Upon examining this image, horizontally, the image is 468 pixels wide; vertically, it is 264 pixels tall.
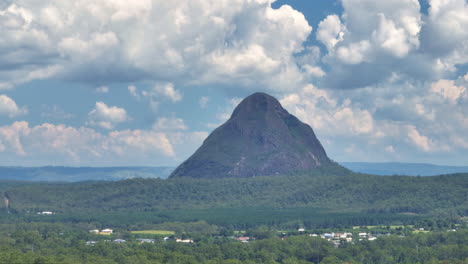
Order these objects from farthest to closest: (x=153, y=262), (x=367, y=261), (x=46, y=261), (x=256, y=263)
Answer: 1. (x=367, y=261)
2. (x=256, y=263)
3. (x=153, y=262)
4. (x=46, y=261)

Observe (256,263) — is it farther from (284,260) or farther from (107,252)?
(107,252)

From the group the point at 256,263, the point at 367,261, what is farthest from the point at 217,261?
the point at 367,261

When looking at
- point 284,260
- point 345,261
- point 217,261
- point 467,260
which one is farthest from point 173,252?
point 467,260

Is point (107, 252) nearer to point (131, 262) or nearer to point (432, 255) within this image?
point (131, 262)

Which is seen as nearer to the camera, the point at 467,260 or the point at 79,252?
the point at 467,260

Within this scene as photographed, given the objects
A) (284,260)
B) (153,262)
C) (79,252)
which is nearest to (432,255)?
(284,260)

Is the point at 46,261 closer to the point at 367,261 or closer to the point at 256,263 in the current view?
the point at 256,263

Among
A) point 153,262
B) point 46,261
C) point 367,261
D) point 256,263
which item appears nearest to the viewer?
point 46,261

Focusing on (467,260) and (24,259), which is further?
(467,260)

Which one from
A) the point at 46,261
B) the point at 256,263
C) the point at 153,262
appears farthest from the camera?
the point at 256,263
